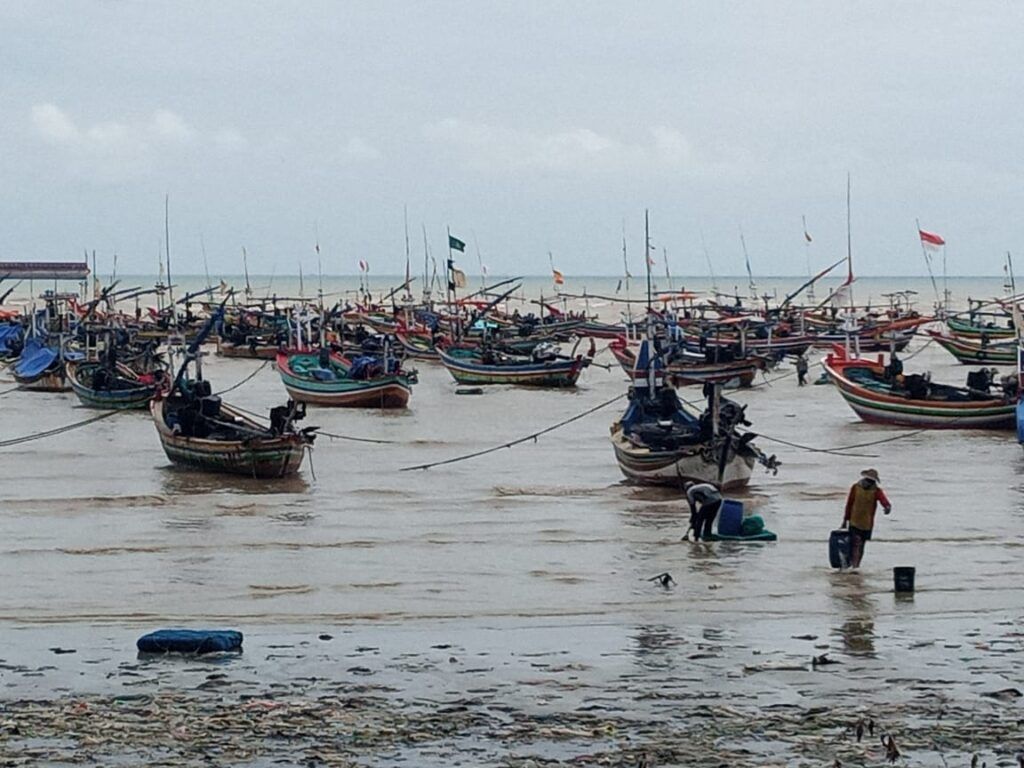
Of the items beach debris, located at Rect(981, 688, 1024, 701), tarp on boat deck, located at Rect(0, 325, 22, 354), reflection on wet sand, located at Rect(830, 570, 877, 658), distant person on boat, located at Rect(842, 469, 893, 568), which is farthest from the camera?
tarp on boat deck, located at Rect(0, 325, 22, 354)

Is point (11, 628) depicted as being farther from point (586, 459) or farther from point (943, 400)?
point (943, 400)

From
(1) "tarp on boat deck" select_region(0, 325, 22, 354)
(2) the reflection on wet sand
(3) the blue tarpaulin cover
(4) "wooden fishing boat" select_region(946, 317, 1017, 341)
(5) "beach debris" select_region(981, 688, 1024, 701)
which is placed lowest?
(2) the reflection on wet sand

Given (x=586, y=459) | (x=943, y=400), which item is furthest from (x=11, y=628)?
(x=943, y=400)

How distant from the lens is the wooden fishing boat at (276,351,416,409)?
40.1 metres

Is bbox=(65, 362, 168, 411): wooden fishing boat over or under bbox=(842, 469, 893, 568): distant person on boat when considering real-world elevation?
over

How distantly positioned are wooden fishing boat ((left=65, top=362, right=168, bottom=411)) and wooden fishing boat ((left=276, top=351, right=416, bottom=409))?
3.29 m

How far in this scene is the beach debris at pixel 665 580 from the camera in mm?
16406

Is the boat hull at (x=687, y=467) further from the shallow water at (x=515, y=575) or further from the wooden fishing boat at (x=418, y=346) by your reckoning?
the wooden fishing boat at (x=418, y=346)

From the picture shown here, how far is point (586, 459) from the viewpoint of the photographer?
95.7 feet

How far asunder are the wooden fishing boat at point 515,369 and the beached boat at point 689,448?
67.4 ft

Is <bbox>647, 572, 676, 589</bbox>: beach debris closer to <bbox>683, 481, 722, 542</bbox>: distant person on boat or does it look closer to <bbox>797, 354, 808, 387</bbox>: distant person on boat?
<bbox>683, 481, 722, 542</bbox>: distant person on boat

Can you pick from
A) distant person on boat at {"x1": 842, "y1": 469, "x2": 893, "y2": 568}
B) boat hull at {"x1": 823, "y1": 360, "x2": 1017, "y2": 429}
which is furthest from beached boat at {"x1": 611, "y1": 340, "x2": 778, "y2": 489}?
boat hull at {"x1": 823, "y1": 360, "x2": 1017, "y2": 429}

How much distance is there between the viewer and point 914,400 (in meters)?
33.8

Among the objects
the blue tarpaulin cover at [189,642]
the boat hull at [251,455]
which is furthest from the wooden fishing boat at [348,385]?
the blue tarpaulin cover at [189,642]
